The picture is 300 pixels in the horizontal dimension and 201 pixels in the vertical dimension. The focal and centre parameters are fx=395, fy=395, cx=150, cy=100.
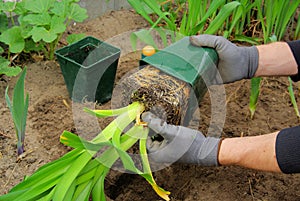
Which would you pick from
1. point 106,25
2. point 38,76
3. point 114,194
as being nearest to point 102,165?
point 114,194

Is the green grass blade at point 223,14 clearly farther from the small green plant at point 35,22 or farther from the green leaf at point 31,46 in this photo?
the green leaf at point 31,46

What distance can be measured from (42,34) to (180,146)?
86cm

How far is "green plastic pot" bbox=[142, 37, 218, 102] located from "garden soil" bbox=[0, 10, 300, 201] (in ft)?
1.09

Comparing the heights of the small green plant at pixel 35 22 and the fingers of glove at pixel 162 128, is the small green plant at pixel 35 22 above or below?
above

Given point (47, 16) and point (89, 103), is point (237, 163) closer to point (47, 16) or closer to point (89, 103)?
point (89, 103)

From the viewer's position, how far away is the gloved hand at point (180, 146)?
121 centimetres

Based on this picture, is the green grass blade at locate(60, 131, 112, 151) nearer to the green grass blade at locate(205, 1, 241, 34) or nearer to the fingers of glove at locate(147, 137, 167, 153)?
the fingers of glove at locate(147, 137, 167, 153)

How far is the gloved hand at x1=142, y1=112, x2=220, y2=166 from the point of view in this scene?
121 cm

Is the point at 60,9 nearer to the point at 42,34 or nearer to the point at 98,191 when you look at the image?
the point at 42,34

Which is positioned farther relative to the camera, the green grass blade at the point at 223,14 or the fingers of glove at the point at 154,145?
the green grass blade at the point at 223,14

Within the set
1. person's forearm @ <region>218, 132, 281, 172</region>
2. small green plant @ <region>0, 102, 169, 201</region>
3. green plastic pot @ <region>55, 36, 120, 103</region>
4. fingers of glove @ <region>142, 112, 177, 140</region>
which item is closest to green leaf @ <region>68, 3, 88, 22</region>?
green plastic pot @ <region>55, 36, 120, 103</region>

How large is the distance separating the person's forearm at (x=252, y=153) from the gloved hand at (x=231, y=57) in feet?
1.33

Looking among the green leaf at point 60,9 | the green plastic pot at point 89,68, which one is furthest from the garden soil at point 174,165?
the green leaf at point 60,9

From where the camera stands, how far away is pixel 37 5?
70.4 inches
